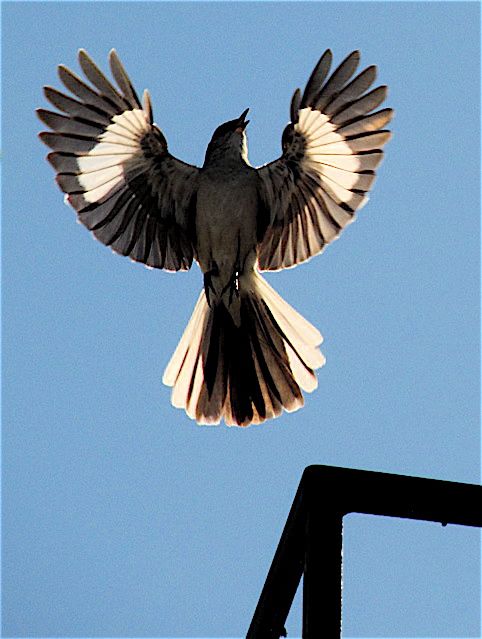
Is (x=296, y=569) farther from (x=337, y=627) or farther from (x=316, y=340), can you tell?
(x=316, y=340)

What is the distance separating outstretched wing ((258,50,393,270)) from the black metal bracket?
3.36 metres

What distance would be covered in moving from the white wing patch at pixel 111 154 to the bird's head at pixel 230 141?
310mm

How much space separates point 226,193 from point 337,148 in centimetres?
50

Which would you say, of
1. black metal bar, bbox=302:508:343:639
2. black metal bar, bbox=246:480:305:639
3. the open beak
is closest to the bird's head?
the open beak

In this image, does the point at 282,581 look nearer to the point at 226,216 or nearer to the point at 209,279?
the point at 226,216

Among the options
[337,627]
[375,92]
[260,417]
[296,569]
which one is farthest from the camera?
[260,417]

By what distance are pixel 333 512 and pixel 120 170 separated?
3.80m

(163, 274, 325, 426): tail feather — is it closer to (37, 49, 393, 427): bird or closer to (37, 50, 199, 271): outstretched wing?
(37, 49, 393, 427): bird

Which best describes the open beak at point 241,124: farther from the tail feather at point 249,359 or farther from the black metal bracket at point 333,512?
the black metal bracket at point 333,512

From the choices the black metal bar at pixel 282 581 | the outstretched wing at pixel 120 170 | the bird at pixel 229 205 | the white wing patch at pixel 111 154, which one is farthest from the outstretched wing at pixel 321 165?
the black metal bar at pixel 282 581

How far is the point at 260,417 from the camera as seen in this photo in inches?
209

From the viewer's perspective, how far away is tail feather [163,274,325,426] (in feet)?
17.2

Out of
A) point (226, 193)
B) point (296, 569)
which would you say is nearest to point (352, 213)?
point (226, 193)

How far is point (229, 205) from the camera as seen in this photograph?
503 centimetres
